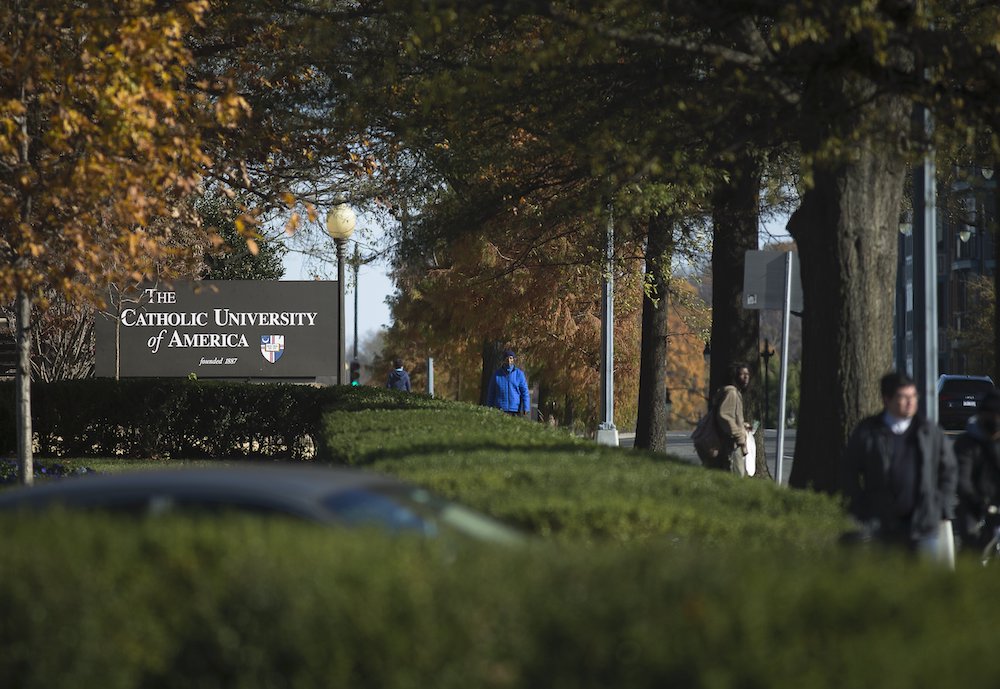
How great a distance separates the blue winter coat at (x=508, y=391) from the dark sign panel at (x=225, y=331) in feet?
11.0

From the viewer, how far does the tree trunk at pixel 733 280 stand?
66.7ft

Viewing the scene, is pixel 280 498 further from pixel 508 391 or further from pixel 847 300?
pixel 508 391

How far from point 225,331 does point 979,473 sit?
1811 cm

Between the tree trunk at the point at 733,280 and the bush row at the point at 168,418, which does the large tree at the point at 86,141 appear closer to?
the tree trunk at the point at 733,280

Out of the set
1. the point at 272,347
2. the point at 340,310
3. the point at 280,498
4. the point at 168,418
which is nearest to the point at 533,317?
the point at 272,347

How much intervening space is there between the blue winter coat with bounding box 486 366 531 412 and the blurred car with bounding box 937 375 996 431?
21.9m

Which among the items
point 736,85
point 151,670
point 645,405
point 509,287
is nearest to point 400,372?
point 509,287

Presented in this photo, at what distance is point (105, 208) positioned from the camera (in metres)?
14.2

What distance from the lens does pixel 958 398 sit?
4325 centimetres

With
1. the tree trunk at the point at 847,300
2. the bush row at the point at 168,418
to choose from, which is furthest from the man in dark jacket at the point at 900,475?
the bush row at the point at 168,418

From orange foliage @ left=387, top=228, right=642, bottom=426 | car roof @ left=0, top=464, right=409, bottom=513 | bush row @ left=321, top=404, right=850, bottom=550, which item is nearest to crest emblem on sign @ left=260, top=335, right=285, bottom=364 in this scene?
orange foliage @ left=387, top=228, right=642, bottom=426

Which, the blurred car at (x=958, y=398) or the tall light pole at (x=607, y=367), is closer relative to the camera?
the tall light pole at (x=607, y=367)

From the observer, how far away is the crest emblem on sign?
26094 mm

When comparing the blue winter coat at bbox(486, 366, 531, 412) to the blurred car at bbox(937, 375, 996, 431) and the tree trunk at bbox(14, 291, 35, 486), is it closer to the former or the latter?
the tree trunk at bbox(14, 291, 35, 486)
